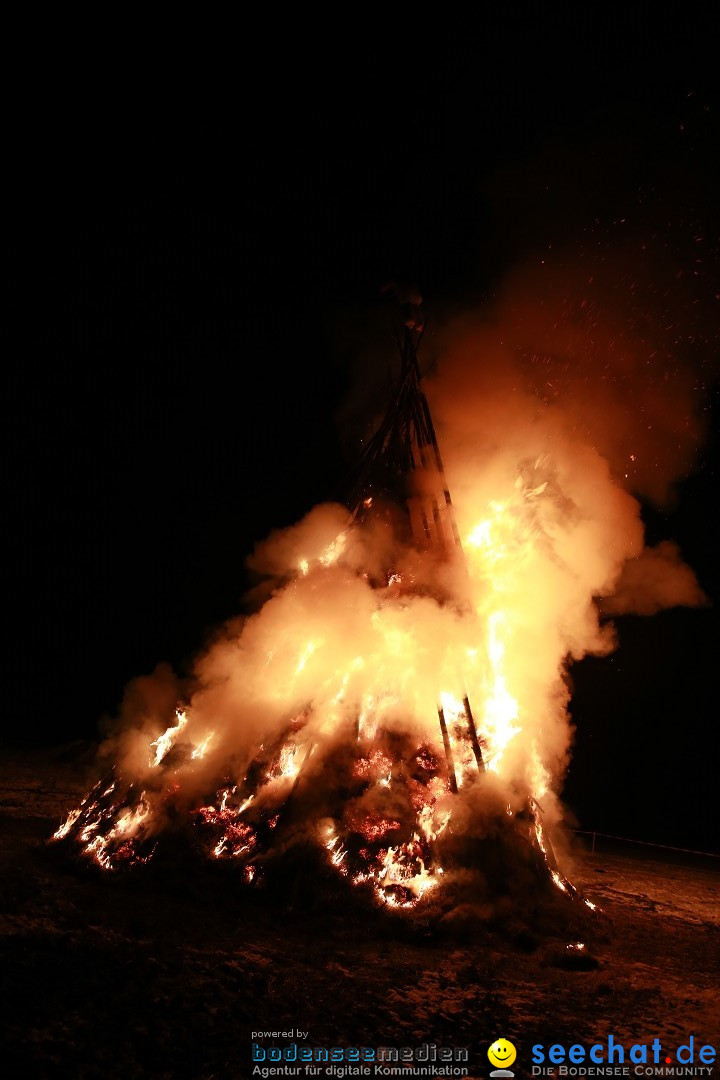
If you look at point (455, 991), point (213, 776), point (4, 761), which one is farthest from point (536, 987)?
point (4, 761)

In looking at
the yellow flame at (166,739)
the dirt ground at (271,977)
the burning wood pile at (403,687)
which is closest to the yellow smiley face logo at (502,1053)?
the dirt ground at (271,977)

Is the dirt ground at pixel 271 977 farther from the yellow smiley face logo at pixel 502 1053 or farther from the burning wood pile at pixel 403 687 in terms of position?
the burning wood pile at pixel 403 687

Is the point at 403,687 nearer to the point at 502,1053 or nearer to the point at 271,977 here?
the point at 271,977

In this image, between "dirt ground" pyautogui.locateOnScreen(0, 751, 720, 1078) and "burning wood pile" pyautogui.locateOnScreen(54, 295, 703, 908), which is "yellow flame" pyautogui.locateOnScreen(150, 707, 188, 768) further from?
"dirt ground" pyautogui.locateOnScreen(0, 751, 720, 1078)

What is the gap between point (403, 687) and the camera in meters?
6.16

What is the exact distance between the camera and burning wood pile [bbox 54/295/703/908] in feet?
18.0

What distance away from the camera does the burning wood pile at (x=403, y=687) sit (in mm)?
5484

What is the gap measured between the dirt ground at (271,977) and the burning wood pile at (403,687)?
1.31 feet

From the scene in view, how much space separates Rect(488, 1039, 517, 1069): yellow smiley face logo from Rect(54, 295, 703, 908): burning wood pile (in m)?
1.68

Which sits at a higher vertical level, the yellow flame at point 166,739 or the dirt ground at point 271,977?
the yellow flame at point 166,739

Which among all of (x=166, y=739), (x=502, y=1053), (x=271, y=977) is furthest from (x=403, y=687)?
(x=502, y=1053)

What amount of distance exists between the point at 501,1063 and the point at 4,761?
1105cm

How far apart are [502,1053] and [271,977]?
1.41m

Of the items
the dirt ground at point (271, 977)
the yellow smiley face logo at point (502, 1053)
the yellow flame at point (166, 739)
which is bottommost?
the yellow smiley face logo at point (502, 1053)
